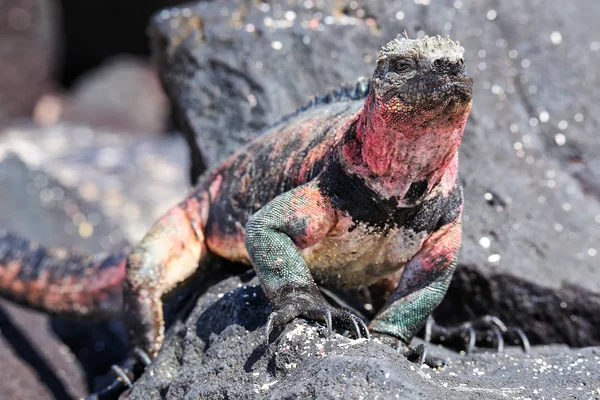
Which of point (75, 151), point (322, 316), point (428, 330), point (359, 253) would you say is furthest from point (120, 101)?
point (322, 316)

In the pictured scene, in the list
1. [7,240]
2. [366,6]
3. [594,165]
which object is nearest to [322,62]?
[366,6]

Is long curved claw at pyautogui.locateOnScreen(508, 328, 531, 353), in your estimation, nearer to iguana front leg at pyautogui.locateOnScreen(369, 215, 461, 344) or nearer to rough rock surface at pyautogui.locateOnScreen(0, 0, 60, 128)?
iguana front leg at pyautogui.locateOnScreen(369, 215, 461, 344)

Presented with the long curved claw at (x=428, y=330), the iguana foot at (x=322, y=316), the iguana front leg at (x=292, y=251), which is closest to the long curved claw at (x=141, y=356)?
the iguana front leg at (x=292, y=251)

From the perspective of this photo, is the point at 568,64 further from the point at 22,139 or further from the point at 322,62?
the point at 22,139

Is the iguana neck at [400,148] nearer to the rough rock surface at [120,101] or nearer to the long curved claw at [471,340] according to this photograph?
the long curved claw at [471,340]

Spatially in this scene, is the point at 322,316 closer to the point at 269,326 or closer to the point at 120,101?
the point at 269,326
